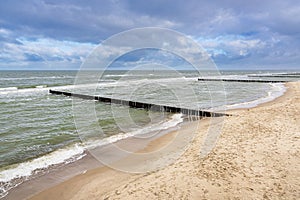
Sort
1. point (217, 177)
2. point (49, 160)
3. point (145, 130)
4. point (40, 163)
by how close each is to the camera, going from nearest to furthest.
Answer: point (217, 177)
point (40, 163)
point (49, 160)
point (145, 130)

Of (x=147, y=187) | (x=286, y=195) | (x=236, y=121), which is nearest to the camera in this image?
(x=286, y=195)

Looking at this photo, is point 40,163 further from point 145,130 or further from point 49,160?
point 145,130

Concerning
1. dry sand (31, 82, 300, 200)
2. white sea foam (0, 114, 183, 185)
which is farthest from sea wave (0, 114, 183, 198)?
dry sand (31, 82, 300, 200)

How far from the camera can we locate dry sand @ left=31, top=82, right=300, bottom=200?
4660mm

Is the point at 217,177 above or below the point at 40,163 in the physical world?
above

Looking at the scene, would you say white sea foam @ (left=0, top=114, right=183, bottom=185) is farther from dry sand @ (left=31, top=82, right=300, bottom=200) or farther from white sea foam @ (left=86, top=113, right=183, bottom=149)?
dry sand @ (left=31, top=82, right=300, bottom=200)

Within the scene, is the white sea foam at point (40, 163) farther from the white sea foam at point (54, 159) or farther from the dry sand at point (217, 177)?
the dry sand at point (217, 177)

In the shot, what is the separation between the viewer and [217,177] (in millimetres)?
5273

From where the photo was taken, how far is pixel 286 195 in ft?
14.3

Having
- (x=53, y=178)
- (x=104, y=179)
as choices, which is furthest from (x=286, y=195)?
(x=53, y=178)

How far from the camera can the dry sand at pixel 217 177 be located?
4660 millimetres

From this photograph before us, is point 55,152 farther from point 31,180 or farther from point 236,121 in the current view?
point 236,121

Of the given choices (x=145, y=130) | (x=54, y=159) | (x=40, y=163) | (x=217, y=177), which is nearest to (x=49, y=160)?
(x=54, y=159)

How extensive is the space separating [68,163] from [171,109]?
9.90 m
